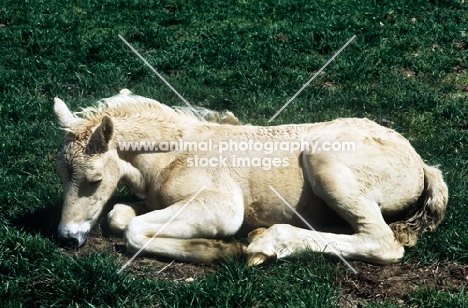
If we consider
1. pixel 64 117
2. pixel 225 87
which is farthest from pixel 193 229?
pixel 225 87

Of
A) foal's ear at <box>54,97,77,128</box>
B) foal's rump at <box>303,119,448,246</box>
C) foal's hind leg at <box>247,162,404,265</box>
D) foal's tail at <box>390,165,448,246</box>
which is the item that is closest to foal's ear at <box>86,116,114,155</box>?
foal's ear at <box>54,97,77,128</box>

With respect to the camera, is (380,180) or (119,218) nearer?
(380,180)

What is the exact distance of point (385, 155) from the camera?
20.4ft

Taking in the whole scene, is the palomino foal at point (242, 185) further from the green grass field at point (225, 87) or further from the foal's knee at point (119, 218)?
the green grass field at point (225, 87)

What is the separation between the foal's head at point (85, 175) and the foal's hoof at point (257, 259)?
1583mm

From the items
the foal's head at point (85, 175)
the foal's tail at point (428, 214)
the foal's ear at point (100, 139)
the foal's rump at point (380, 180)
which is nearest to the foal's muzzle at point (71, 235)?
the foal's head at point (85, 175)

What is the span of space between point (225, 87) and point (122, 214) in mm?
4053

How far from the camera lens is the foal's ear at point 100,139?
600 centimetres

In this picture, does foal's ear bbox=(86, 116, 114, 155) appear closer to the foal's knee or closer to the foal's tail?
the foal's knee

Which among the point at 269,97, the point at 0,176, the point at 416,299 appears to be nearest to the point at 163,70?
the point at 269,97

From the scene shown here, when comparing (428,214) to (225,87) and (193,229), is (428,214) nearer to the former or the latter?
(193,229)

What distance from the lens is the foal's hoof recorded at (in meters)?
5.59

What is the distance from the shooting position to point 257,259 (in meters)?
5.61

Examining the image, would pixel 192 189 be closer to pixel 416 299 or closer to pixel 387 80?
pixel 416 299
